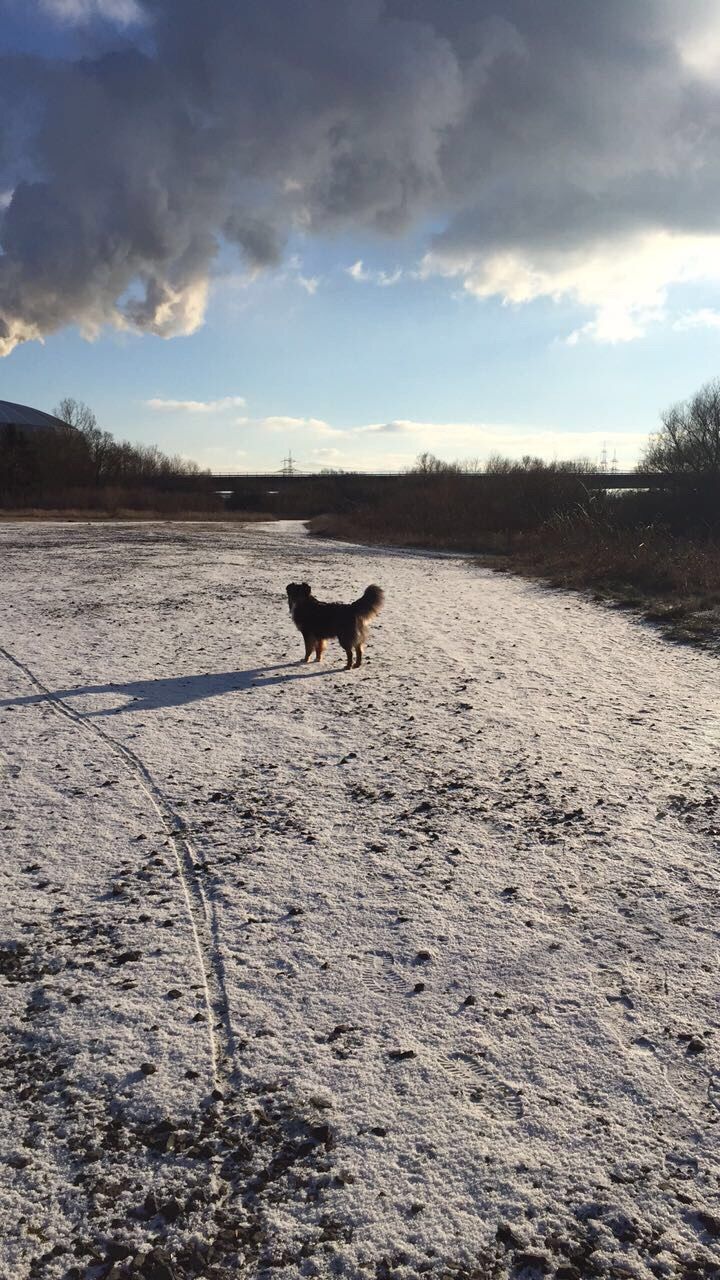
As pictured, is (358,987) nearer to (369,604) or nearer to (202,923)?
(202,923)

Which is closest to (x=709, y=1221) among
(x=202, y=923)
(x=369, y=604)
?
(x=202, y=923)

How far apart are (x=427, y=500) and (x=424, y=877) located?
3841cm

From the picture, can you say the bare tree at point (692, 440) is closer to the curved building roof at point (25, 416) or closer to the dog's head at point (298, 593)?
the dog's head at point (298, 593)

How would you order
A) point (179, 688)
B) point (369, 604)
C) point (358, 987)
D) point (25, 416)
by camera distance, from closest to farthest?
point (358, 987) → point (179, 688) → point (369, 604) → point (25, 416)

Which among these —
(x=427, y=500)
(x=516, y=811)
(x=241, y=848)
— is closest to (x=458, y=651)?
(x=516, y=811)

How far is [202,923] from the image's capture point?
3973 millimetres

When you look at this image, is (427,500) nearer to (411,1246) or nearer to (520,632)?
(520,632)

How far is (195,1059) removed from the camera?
3057 millimetres

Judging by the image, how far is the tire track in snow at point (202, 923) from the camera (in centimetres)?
311

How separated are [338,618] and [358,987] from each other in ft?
19.8

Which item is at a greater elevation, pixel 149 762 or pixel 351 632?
pixel 351 632

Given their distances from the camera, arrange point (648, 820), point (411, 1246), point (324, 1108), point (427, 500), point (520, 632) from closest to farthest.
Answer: point (411, 1246) < point (324, 1108) < point (648, 820) < point (520, 632) < point (427, 500)

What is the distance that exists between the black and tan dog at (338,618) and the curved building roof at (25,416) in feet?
360

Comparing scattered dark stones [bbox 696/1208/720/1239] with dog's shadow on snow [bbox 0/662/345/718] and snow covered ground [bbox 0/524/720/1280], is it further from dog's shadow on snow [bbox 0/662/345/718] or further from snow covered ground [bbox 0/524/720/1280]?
dog's shadow on snow [bbox 0/662/345/718]
